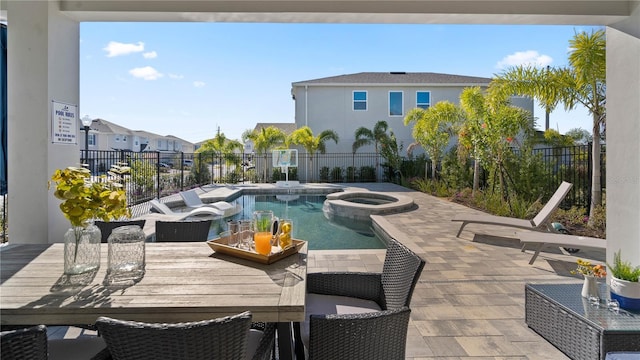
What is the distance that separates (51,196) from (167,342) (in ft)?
9.85

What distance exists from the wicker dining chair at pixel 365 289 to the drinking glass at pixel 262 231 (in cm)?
45

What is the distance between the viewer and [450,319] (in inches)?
114

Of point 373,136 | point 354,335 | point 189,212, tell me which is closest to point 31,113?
point 354,335

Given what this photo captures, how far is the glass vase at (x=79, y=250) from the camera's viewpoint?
1892 mm

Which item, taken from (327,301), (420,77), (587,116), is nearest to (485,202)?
(587,116)

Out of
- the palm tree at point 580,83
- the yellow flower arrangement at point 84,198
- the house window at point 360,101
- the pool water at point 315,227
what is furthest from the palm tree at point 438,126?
the yellow flower arrangement at point 84,198

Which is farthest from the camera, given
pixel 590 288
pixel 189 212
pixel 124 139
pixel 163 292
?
pixel 124 139

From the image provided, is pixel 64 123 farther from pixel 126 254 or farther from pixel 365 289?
pixel 365 289

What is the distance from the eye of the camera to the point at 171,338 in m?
1.18

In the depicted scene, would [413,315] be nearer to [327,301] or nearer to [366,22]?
[327,301]

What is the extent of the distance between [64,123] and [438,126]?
12.3 metres

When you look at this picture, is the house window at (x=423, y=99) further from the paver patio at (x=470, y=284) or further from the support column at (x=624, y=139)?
the support column at (x=624, y=139)

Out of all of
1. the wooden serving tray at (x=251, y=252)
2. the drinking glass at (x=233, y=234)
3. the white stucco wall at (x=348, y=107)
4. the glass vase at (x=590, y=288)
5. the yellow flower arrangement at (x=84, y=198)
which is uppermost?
the white stucco wall at (x=348, y=107)

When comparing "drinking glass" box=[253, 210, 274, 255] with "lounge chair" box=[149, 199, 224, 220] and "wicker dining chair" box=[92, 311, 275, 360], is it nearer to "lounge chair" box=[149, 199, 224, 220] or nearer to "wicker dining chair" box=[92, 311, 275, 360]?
"wicker dining chair" box=[92, 311, 275, 360]
